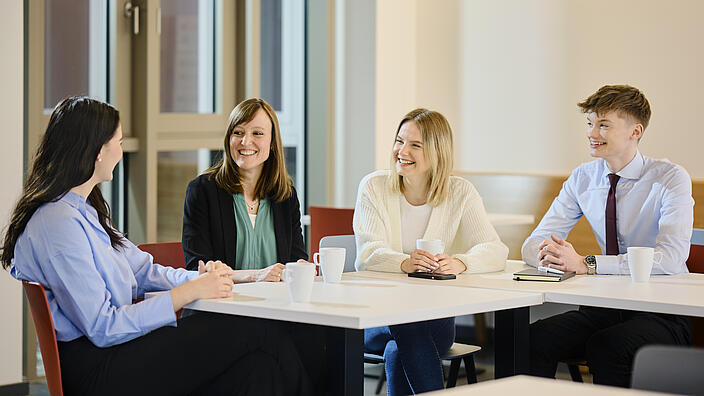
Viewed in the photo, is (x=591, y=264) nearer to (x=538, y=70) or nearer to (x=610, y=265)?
(x=610, y=265)

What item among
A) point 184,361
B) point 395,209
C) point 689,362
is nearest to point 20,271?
point 184,361

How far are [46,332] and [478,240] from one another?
60.3 inches

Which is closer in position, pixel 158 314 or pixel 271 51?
pixel 158 314

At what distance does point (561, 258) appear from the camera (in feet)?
9.29

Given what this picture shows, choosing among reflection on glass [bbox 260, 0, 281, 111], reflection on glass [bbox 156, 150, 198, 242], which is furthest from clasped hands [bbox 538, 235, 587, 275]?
reflection on glass [bbox 260, 0, 281, 111]

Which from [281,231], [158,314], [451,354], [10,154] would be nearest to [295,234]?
[281,231]

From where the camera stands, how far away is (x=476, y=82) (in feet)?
17.4

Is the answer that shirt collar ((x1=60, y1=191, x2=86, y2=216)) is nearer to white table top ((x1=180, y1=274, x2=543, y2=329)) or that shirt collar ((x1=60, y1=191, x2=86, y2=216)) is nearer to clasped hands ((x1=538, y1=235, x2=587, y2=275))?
white table top ((x1=180, y1=274, x2=543, y2=329))

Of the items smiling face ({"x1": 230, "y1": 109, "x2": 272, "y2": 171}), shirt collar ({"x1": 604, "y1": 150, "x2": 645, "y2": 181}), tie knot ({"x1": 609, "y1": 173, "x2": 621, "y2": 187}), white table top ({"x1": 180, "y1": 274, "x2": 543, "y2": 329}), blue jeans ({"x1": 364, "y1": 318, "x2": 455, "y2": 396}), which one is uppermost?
smiling face ({"x1": 230, "y1": 109, "x2": 272, "y2": 171})

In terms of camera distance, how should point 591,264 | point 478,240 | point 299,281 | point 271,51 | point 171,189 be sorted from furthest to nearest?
point 271,51 < point 171,189 < point 478,240 < point 591,264 < point 299,281

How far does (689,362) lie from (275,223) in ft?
5.86

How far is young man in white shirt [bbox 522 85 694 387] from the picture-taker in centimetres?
274

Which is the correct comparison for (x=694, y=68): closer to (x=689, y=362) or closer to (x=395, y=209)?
(x=395, y=209)

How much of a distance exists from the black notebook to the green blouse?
0.87 metres
